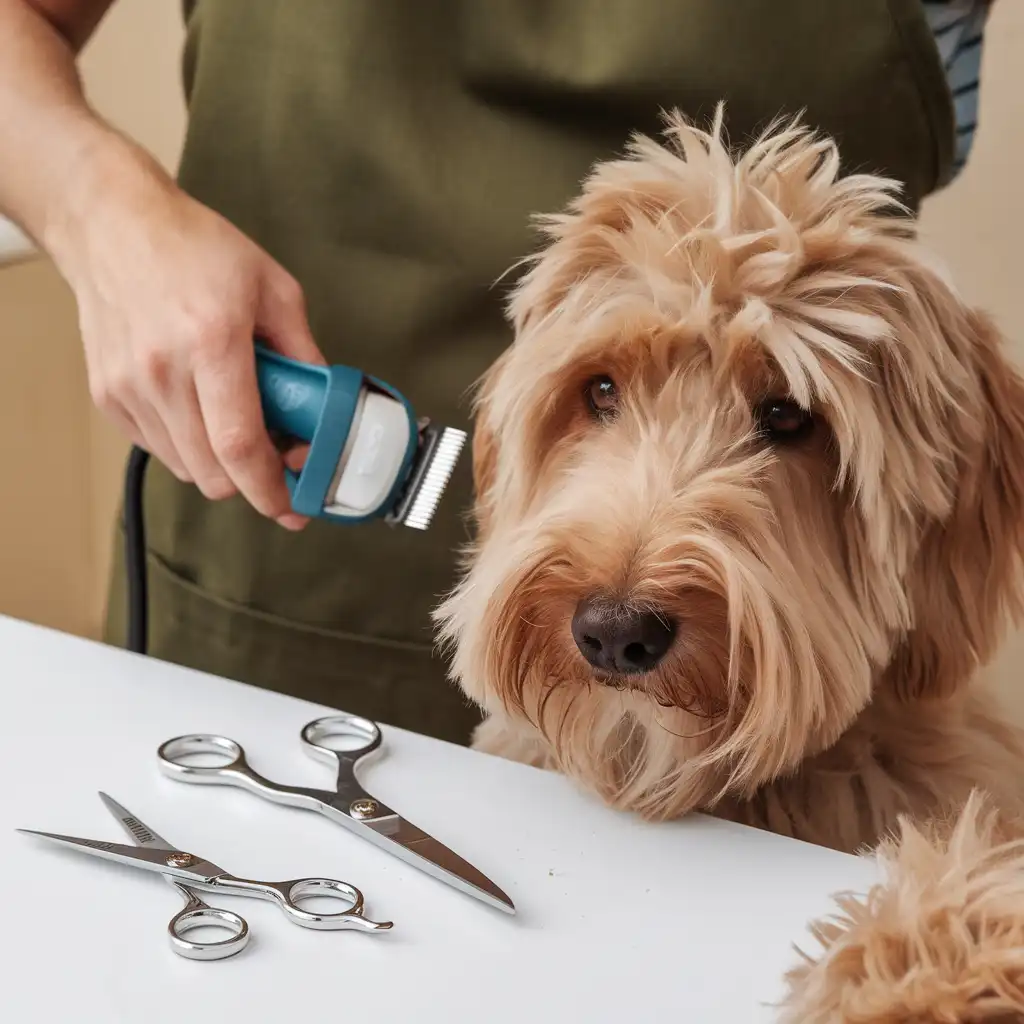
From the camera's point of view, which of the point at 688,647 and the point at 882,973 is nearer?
the point at 882,973

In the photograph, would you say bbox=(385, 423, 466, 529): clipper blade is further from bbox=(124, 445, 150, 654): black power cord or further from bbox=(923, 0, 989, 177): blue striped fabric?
bbox=(923, 0, 989, 177): blue striped fabric

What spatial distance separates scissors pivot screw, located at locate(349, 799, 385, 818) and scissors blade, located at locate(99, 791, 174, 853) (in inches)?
3.7

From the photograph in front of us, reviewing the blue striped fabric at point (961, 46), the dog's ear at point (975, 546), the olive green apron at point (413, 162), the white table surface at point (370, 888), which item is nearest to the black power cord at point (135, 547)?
the olive green apron at point (413, 162)

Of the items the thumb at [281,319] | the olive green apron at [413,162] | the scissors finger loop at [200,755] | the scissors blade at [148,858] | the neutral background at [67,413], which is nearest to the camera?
the scissors blade at [148,858]

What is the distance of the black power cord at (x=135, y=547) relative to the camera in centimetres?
114

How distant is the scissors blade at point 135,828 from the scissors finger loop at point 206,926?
0.16ft

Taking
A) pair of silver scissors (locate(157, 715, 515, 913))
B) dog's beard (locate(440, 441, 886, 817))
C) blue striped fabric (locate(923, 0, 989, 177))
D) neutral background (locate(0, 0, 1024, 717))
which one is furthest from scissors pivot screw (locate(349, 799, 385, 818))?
neutral background (locate(0, 0, 1024, 717))

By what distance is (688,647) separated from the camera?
72cm

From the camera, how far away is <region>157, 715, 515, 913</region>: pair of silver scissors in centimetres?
60

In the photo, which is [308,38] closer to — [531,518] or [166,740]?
[531,518]

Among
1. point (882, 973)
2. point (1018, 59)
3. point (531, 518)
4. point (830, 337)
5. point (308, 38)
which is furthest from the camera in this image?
point (1018, 59)

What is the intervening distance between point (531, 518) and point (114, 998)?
469 millimetres

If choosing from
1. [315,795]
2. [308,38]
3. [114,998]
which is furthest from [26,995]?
[308,38]

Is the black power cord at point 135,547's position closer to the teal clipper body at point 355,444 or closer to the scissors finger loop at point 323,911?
the teal clipper body at point 355,444
